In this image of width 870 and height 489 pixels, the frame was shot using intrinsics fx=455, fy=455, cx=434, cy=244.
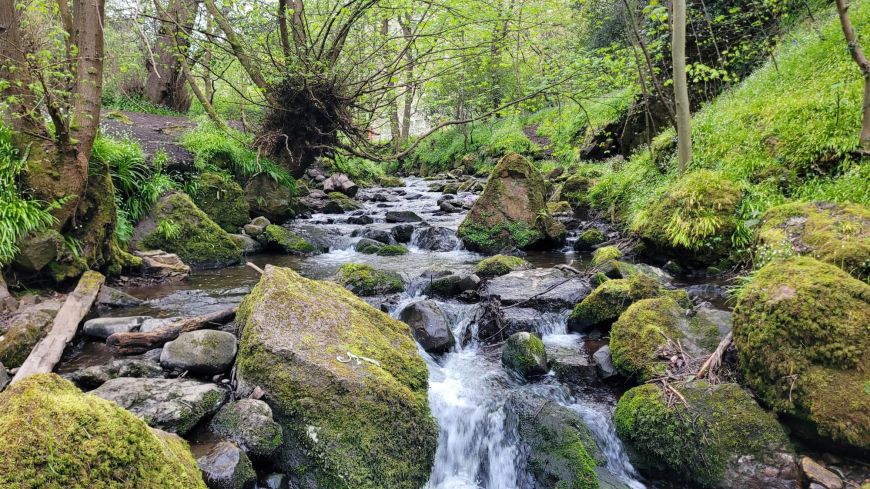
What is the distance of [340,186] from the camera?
1662 cm

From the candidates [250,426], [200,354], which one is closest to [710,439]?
[250,426]

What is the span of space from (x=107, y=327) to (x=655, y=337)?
18.5 ft

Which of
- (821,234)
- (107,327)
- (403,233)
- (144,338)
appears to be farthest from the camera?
(403,233)

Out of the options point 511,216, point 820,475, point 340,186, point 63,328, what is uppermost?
point 340,186

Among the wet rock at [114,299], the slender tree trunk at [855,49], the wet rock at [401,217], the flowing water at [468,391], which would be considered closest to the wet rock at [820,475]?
the flowing water at [468,391]

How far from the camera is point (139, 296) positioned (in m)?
6.57

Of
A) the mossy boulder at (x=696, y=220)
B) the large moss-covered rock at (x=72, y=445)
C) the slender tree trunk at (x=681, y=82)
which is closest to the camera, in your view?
the large moss-covered rock at (x=72, y=445)

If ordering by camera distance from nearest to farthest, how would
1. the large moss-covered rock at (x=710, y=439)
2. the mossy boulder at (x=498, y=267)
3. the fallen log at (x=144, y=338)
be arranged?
the large moss-covered rock at (x=710, y=439) < the fallen log at (x=144, y=338) < the mossy boulder at (x=498, y=267)

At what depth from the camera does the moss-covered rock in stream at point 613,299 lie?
214 inches

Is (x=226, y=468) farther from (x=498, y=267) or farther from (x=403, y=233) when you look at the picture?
(x=403, y=233)

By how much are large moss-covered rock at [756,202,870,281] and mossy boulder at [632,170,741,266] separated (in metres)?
0.91

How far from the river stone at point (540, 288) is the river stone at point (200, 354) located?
11.9 feet

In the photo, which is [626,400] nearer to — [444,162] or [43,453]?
[43,453]

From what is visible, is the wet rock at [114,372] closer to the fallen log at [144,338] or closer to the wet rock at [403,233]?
the fallen log at [144,338]
